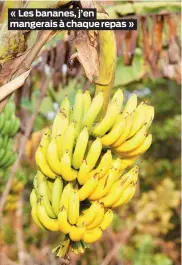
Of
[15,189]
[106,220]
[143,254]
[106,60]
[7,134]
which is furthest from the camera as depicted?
[143,254]

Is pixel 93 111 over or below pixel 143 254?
over

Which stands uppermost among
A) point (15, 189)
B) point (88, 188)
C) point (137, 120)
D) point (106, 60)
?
point (106, 60)

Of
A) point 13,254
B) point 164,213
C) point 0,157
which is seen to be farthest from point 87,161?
point 164,213

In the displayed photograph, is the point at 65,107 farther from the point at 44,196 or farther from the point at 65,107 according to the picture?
the point at 44,196

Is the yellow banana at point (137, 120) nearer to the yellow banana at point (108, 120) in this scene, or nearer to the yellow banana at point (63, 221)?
the yellow banana at point (108, 120)

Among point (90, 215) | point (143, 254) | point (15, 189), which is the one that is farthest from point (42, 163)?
point (143, 254)

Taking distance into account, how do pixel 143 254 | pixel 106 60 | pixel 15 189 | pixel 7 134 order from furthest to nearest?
pixel 143 254 → pixel 15 189 → pixel 7 134 → pixel 106 60

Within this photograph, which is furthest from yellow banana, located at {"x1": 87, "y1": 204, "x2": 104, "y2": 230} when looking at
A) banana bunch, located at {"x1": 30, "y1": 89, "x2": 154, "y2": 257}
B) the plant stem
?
the plant stem

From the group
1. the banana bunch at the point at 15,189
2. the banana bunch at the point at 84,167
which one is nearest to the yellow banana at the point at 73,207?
the banana bunch at the point at 84,167
